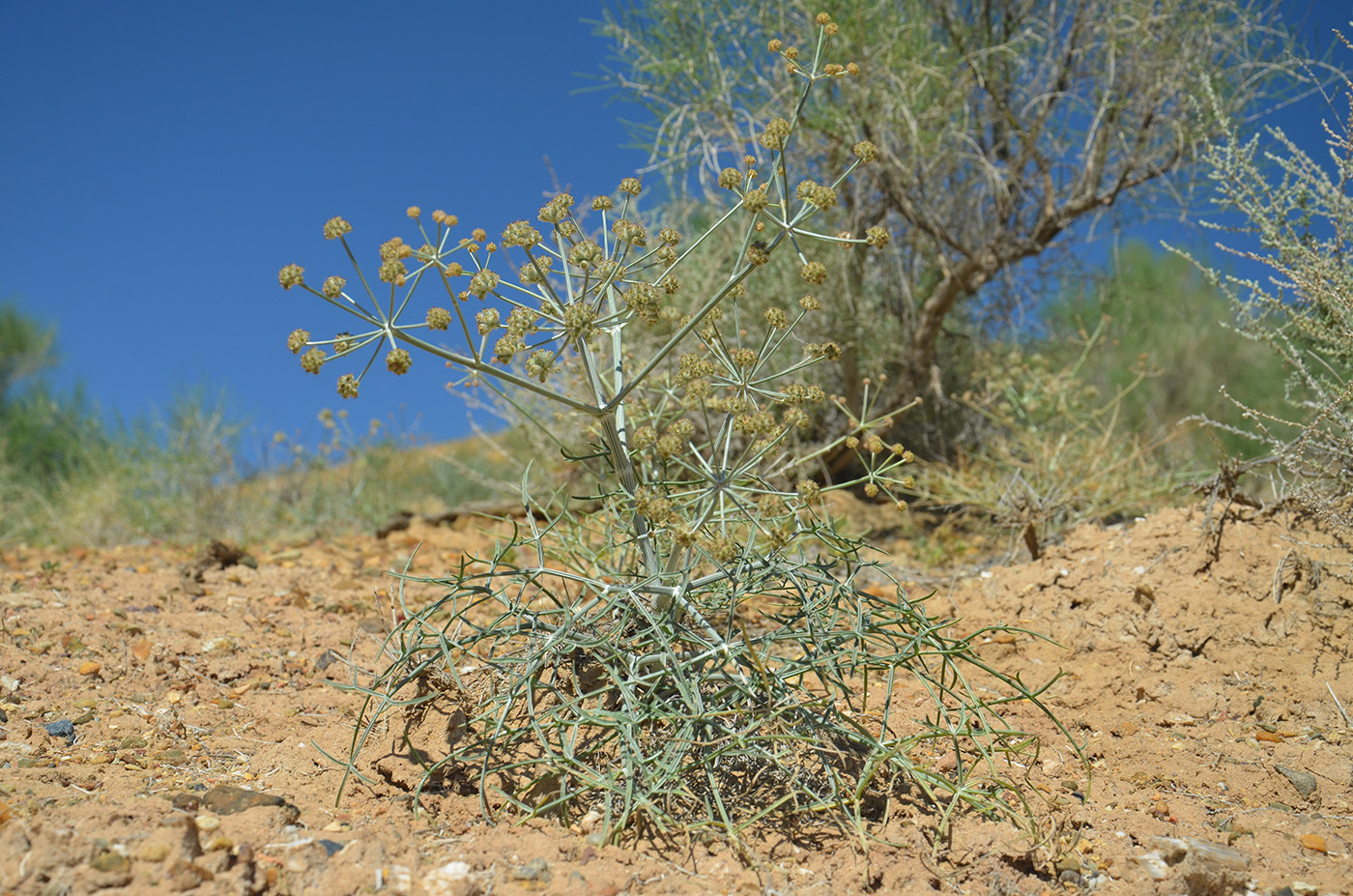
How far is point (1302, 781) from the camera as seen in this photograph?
251 centimetres

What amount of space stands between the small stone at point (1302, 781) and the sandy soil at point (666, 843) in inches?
0.5

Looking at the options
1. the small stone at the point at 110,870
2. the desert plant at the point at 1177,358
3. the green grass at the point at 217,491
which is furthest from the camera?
the desert plant at the point at 1177,358

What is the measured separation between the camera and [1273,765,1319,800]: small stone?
249cm

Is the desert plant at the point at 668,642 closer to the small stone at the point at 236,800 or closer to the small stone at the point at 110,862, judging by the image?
the small stone at the point at 236,800

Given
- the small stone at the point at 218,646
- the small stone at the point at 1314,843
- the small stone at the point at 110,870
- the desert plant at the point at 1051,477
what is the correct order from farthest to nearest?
1. the desert plant at the point at 1051,477
2. the small stone at the point at 218,646
3. the small stone at the point at 1314,843
4. the small stone at the point at 110,870

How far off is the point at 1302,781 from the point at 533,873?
2011 mm

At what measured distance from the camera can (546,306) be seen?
87.6 inches

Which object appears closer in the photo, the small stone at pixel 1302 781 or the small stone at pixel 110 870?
the small stone at pixel 110 870

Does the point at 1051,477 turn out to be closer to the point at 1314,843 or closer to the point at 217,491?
the point at 1314,843

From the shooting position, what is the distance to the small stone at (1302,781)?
2490 millimetres

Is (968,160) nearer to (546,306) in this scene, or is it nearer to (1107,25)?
(1107,25)

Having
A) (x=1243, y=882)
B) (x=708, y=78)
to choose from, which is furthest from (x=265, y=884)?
(x=708, y=78)

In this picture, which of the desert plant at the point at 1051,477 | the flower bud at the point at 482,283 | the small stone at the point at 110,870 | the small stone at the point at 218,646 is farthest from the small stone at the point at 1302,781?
the small stone at the point at 218,646

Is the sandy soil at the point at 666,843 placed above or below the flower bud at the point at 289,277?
below
